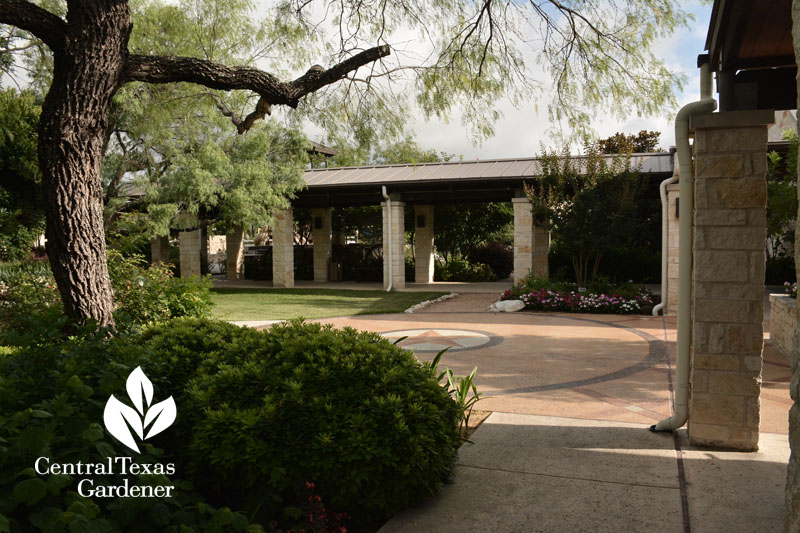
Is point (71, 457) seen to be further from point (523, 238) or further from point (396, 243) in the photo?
point (396, 243)

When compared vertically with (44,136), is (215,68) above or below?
above

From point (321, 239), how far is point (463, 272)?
574 cm

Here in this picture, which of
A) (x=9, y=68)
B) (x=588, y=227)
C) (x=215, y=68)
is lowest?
(x=588, y=227)

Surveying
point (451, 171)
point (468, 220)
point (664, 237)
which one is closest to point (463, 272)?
point (468, 220)

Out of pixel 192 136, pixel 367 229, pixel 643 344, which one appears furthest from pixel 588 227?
pixel 367 229

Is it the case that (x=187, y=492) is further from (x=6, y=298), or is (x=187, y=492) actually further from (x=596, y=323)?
(x=596, y=323)

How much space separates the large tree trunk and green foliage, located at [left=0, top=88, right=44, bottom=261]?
365 inches

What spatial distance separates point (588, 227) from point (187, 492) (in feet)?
39.4

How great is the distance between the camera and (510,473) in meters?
3.55

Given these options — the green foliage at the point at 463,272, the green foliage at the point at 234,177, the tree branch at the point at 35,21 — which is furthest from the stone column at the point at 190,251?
the tree branch at the point at 35,21

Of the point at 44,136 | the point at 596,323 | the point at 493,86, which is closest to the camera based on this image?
the point at 44,136

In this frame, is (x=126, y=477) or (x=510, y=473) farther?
(x=510, y=473)

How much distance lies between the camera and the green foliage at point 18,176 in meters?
12.8

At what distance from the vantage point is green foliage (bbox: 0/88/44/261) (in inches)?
505
